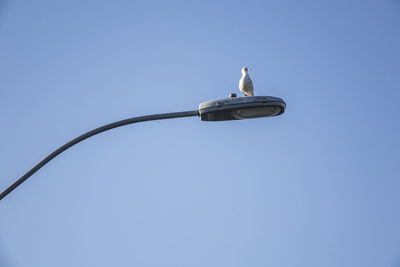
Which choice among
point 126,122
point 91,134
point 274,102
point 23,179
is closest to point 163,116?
point 126,122

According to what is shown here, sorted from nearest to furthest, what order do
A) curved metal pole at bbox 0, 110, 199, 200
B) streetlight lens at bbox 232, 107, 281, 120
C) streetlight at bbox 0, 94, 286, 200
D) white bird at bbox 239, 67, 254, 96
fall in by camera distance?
curved metal pole at bbox 0, 110, 199, 200
streetlight at bbox 0, 94, 286, 200
streetlight lens at bbox 232, 107, 281, 120
white bird at bbox 239, 67, 254, 96

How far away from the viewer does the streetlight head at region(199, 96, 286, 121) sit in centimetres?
542

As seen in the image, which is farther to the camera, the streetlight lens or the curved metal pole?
the streetlight lens

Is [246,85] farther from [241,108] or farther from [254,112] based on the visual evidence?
[241,108]

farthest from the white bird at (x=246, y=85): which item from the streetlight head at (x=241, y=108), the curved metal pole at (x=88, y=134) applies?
the curved metal pole at (x=88, y=134)

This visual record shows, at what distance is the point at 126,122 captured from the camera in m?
5.48

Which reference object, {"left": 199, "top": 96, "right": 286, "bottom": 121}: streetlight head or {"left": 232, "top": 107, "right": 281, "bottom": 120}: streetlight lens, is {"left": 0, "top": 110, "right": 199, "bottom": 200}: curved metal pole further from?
{"left": 232, "top": 107, "right": 281, "bottom": 120}: streetlight lens

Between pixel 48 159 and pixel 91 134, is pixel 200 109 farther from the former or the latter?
pixel 48 159

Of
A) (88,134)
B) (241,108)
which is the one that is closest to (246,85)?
(241,108)

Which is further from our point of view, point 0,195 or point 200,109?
point 200,109

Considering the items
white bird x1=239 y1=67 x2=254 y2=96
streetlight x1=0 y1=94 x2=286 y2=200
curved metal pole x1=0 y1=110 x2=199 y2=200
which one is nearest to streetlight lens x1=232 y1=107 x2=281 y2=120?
streetlight x1=0 y1=94 x2=286 y2=200

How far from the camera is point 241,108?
5.46m

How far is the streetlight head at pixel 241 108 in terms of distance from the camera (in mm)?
5422

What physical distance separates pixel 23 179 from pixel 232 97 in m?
2.57
